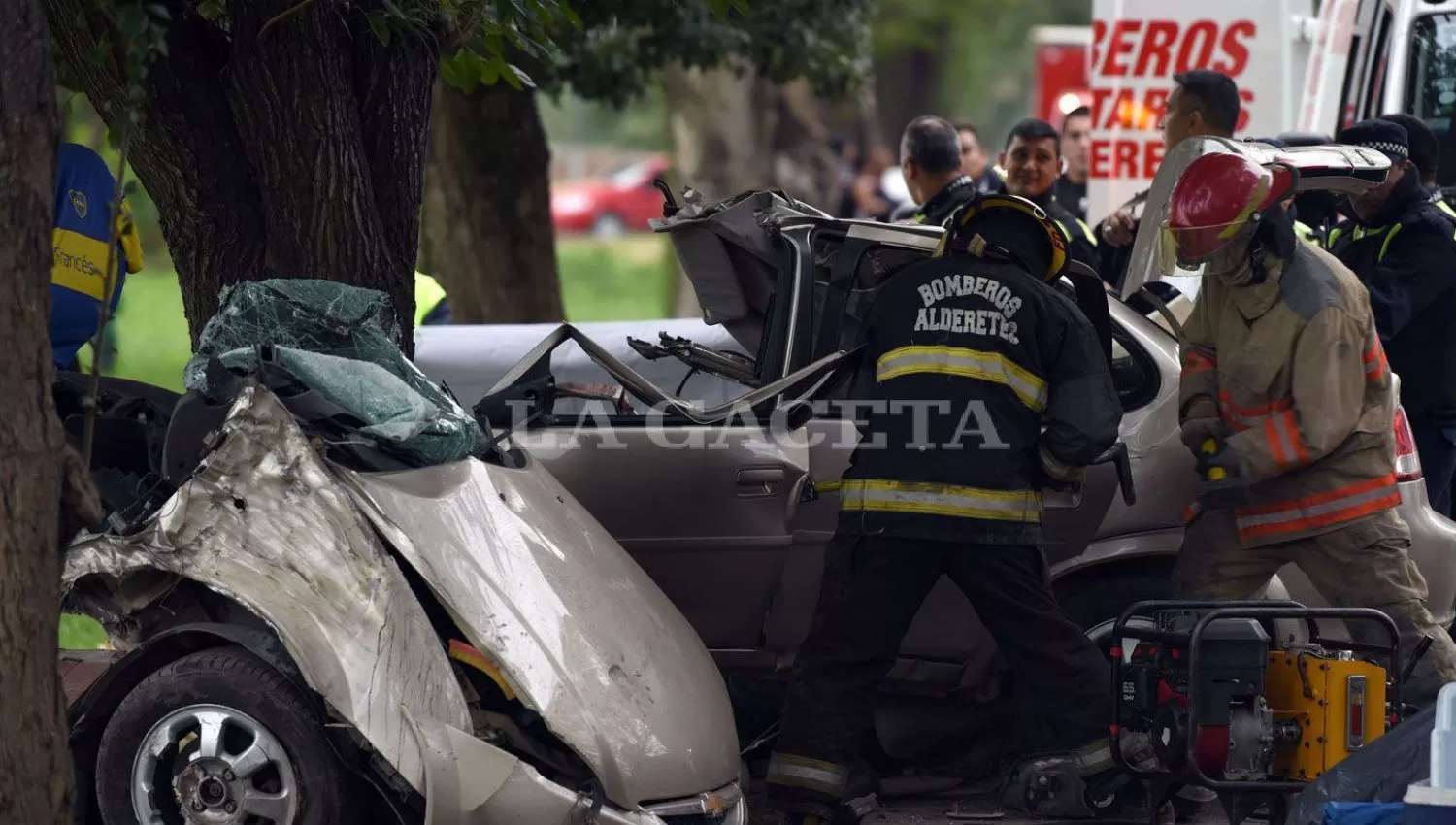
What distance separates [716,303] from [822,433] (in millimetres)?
613

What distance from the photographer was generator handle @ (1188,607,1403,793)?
4.79m

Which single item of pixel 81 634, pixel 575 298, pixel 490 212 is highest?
pixel 490 212

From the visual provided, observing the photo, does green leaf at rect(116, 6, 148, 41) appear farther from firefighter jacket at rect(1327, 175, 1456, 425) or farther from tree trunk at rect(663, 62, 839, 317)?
tree trunk at rect(663, 62, 839, 317)

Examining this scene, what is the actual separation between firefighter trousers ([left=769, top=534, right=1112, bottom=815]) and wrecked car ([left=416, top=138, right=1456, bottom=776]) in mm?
384

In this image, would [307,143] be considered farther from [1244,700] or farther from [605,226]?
[605,226]

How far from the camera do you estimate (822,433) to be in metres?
5.73

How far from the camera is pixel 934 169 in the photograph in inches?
313

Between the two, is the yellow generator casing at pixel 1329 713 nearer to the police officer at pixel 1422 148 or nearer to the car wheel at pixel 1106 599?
the car wheel at pixel 1106 599

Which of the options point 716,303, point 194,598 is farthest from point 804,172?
point 194,598

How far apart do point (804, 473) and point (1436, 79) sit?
4.69 meters

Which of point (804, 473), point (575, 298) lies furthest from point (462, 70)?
point (575, 298)

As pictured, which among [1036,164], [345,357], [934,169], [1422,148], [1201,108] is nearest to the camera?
[345,357]

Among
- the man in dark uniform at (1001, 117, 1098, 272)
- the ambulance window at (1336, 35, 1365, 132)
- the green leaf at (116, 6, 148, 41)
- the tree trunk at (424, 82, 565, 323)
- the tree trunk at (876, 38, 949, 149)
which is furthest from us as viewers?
the tree trunk at (876, 38, 949, 149)

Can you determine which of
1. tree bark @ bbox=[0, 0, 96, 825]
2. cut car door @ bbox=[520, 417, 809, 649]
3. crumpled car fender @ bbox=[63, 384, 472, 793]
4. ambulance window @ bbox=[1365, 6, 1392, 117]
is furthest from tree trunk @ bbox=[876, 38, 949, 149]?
tree bark @ bbox=[0, 0, 96, 825]
